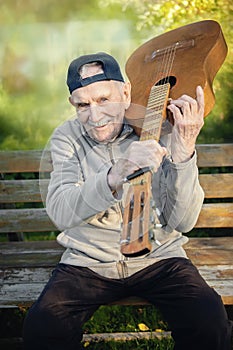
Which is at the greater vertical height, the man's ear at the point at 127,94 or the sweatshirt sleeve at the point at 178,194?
the man's ear at the point at 127,94

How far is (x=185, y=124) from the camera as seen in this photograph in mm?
1925

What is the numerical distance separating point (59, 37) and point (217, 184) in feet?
4.09

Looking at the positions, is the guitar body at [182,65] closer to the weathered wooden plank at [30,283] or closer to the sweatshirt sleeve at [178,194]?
the sweatshirt sleeve at [178,194]

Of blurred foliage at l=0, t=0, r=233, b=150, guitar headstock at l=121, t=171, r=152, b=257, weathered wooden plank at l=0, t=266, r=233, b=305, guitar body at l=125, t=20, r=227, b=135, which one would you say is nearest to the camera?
guitar headstock at l=121, t=171, r=152, b=257

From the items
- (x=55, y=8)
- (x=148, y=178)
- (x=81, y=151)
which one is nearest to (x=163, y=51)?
(x=81, y=151)

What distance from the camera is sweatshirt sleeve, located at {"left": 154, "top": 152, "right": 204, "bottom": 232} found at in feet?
6.60

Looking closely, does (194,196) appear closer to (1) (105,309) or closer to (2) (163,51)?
(2) (163,51)

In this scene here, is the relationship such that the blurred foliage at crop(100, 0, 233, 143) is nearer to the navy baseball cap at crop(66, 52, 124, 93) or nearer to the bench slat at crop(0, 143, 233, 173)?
the bench slat at crop(0, 143, 233, 173)

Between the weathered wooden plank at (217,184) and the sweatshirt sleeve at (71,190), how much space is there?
3.12 ft

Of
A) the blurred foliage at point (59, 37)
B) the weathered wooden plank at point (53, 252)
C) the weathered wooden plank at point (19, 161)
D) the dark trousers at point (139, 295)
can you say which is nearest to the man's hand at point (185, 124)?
the dark trousers at point (139, 295)

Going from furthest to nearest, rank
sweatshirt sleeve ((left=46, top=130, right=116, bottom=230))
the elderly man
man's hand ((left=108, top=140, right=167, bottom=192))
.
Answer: the elderly man
sweatshirt sleeve ((left=46, top=130, right=116, bottom=230))
man's hand ((left=108, top=140, right=167, bottom=192))

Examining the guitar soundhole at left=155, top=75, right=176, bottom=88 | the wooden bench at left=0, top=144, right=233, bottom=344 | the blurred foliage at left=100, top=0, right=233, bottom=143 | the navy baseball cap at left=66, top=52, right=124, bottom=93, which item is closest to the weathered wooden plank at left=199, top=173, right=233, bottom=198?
the wooden bench at left=0, top=144, right=233, bottom=344

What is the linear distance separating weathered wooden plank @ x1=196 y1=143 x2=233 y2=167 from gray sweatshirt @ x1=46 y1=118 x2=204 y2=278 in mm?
808

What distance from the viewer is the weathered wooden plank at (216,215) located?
297 cm
